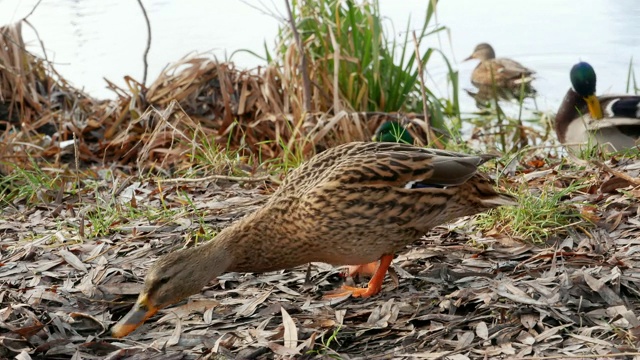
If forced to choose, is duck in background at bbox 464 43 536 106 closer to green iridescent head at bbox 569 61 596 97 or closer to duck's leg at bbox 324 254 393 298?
green iridescent head at bbox 569 61 596 97

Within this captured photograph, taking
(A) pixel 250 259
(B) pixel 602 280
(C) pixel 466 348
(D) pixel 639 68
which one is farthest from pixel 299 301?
(D) pixel 639 68

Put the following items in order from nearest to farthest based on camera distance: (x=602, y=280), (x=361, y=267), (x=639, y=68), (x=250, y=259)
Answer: (x=602, y=280)
(x=250, y=259)
(x=361, y=267)
(x=639, y=68)

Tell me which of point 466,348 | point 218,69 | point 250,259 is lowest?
point 466,348

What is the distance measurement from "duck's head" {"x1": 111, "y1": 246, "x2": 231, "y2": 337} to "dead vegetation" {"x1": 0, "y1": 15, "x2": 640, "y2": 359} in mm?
84

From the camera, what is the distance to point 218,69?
6754mm

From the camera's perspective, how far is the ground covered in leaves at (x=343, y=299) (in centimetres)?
300

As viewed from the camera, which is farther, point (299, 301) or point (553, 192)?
point (553, 192)

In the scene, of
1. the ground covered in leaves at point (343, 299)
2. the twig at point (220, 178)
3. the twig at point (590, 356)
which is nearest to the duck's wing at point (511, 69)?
the ground covered in leaves at point (343, 299)

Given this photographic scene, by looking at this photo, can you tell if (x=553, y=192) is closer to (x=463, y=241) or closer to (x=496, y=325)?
(x=463, y=241)

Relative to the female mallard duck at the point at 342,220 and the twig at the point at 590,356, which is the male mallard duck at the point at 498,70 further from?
the twig at the point at 590,356

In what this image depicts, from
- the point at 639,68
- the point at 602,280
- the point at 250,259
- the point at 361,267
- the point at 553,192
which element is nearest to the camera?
the point at 602,280

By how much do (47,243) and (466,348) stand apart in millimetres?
2154

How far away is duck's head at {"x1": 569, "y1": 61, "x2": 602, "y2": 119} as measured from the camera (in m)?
6.86

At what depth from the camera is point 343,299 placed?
3436 mm
